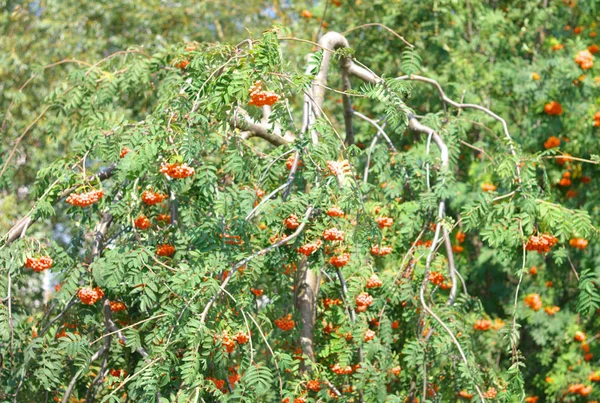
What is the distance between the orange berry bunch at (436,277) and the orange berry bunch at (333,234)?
0.79 m

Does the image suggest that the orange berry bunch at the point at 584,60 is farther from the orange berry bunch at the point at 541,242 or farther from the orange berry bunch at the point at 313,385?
the orange berry bunch at the point at 313,385

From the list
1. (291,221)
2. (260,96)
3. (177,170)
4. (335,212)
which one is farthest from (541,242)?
(177,170)

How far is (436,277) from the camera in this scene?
12.4 ft

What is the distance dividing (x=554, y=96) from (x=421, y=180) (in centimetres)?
211

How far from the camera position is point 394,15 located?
609 centimetres

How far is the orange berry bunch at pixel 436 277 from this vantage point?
3762mm

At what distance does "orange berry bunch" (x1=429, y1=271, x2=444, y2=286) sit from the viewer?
3.76 meters

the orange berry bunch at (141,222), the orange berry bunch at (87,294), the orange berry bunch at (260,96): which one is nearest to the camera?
the orange berry bunch at (260,96)

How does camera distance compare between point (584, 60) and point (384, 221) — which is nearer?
point (384, 221)

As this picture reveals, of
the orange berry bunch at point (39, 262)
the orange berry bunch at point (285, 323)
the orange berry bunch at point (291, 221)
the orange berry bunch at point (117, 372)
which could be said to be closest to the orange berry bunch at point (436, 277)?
the orange berry bunch at point (285, 323)

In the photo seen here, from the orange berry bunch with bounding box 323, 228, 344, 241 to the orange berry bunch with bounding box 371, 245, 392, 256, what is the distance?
521mm

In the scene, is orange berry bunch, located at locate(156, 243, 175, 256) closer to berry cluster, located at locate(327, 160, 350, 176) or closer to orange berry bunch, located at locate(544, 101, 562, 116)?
berry cluster, located at locate(327, 160, 350, 176)

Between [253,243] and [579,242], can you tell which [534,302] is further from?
[253,243]

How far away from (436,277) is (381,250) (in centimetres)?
29
